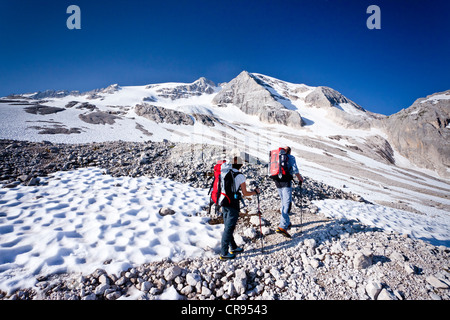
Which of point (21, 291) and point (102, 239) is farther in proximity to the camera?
point (102, 239)

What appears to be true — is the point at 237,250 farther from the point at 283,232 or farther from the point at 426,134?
the point at 426,134

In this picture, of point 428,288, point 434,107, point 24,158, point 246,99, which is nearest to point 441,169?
point 434,107

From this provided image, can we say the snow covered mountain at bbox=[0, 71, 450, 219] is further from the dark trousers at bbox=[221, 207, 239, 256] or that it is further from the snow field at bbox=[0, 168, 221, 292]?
the dark trousers at bbox=[221, 207, 239, 256]

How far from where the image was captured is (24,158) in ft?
37.2

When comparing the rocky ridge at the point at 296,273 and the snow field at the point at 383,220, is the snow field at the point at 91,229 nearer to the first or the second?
the rocky ridge at the point at 296,273

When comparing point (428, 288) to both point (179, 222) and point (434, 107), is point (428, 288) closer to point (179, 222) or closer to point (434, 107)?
point (179, 222)

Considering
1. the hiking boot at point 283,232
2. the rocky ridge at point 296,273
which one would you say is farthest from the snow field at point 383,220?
the hiking boot at point 283,232

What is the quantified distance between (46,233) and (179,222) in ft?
12.3

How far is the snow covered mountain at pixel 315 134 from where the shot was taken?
1249 inches

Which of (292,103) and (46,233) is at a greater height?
(292,103)

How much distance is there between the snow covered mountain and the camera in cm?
3172

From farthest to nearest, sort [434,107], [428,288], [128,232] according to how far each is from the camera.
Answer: [434,107], [128,232], [428,288]

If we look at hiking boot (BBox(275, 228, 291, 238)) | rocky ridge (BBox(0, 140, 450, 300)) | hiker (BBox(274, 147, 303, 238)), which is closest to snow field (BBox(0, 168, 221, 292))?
rocky ridge (BBox(0, 140, 450, 300))

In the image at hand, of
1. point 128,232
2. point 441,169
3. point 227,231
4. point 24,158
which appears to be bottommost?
point 441,169
